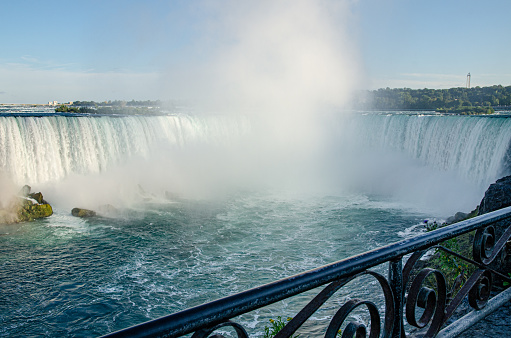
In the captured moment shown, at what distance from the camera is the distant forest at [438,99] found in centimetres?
3794

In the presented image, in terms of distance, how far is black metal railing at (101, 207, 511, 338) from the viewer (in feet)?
3.47

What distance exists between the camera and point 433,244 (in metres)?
1.75

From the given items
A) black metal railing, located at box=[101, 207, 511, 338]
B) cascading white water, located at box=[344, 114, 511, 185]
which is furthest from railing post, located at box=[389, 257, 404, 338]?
cascading white water, located at box=[344, 114, 511, 185]

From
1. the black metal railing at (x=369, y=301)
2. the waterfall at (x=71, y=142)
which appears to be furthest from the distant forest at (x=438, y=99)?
the black metal railing at (x=369, y=301)

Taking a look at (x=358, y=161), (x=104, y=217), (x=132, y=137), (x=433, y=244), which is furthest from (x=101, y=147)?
(x=433, y=244)

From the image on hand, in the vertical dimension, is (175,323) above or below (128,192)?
above

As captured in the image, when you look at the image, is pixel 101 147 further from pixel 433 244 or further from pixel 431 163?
pixel 433 244

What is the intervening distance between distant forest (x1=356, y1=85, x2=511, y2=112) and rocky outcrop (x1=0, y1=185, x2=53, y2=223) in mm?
35106

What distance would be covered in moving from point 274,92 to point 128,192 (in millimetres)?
18891

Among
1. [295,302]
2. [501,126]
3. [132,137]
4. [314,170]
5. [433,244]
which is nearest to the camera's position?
[433,244]

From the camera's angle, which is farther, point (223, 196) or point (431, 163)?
point (431, 163)

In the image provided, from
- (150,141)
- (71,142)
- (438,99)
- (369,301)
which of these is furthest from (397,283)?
(438,99)

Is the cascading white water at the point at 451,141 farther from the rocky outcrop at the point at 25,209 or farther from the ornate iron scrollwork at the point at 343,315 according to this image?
the rocky outcrop at the point at 25,209

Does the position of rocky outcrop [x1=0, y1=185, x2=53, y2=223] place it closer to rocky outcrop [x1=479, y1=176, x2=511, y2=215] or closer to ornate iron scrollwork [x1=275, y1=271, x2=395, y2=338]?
rocky outcrop [x1=479, y1=176, x2=511, y2=215]
